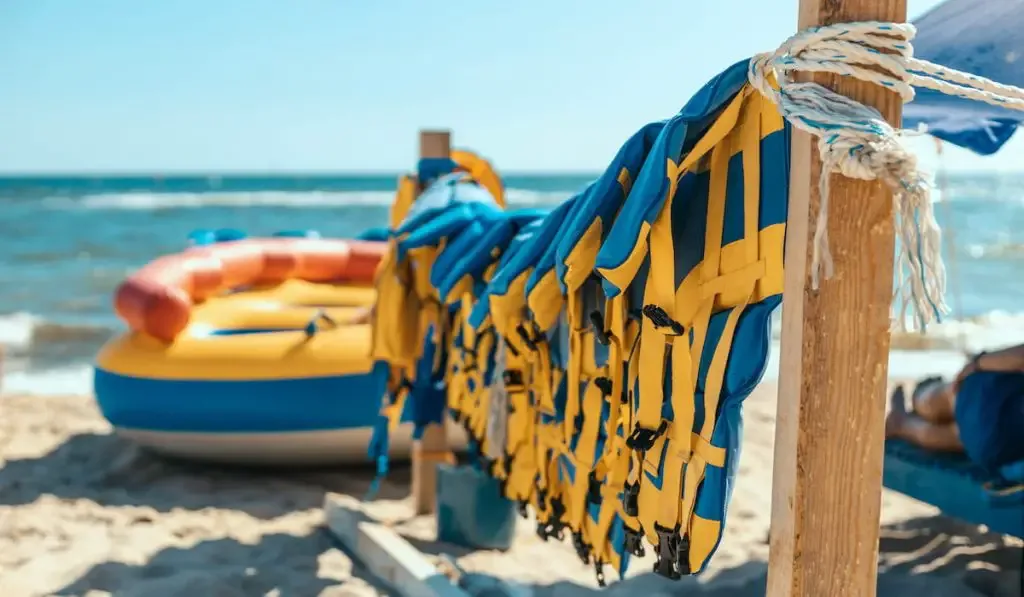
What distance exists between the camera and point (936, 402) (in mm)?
3688

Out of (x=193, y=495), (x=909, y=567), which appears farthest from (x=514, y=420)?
(x=193, y=495)

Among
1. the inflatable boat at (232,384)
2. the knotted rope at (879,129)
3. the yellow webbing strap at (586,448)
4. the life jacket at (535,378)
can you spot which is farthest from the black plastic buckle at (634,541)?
the inflatable boat at (232,384)

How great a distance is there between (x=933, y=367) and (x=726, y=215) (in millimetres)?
8358

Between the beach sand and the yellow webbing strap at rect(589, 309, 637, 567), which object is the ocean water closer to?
the yellow webbing strap at rect(589, 309, 637, 567)

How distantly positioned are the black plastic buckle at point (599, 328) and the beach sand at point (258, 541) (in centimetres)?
136

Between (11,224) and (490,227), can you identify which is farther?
(11,224)

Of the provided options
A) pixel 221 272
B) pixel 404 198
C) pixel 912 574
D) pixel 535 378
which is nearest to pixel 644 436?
pixel 535 378

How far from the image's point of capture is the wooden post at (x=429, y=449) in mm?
4129

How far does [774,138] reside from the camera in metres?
1.80

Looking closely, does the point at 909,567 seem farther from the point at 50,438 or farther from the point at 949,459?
the point at 50,438

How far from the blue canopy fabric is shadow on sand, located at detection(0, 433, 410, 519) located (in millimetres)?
3026

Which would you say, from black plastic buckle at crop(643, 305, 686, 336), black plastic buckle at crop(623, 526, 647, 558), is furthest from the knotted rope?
black plastic buckle at crop(623, 526, 647, 558)

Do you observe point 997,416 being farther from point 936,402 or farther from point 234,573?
point 234,573

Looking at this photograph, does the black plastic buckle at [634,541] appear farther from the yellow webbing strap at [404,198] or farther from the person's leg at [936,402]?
the yellow webbing strap at [404,198]
